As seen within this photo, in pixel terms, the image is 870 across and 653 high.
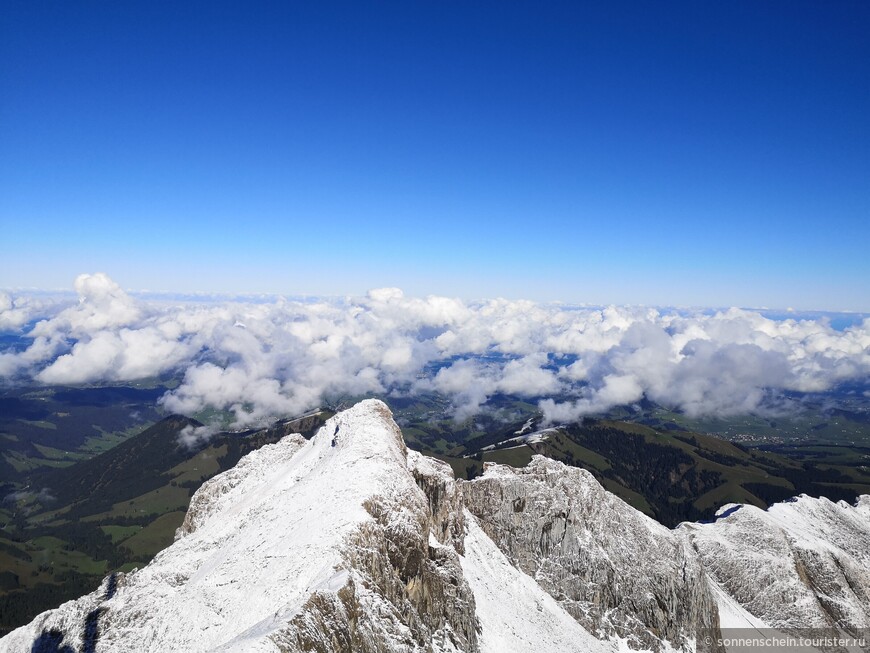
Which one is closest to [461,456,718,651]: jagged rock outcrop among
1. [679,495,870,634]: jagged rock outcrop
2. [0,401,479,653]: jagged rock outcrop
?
[679,495,870,634]: jagged rock outcrop

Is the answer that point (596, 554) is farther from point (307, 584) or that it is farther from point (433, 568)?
point (307, 584)

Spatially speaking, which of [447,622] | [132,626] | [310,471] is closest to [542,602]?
[447,622]

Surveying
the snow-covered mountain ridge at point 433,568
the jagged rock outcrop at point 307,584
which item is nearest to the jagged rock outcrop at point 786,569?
the snow-covered mountain ridge at point 433,568

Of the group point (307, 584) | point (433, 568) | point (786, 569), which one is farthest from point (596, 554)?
point (307, 584)

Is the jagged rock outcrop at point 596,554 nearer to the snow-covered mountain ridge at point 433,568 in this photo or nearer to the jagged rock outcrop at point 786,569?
the snow-covered mountain ridge at point 433,568

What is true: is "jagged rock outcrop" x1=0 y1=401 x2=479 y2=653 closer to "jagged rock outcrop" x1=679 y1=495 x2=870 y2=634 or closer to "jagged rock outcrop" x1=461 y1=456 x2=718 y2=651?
"jagged rock outcrop" x1=461 y1=456 x2=718 y2=651

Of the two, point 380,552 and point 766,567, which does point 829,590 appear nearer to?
point 766,567
